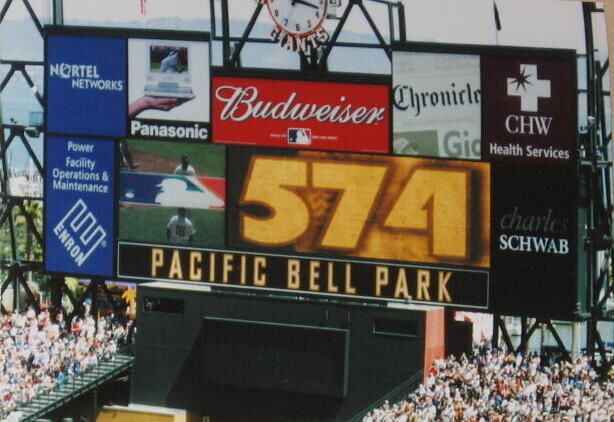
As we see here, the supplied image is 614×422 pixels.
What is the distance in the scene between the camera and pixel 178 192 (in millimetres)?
A: 16641

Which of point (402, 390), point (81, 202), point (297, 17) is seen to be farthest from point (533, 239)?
point (81, 202)

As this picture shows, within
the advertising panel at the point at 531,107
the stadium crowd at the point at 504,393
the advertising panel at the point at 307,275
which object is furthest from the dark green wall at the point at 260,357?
the advertising panel at the point at 531,107

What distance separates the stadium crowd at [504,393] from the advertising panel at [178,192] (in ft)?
9.31

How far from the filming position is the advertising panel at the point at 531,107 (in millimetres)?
15391

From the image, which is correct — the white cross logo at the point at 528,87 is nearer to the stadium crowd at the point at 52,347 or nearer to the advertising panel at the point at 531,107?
the advertising panel at the point at 531,107

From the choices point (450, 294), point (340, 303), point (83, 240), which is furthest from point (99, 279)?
point (450, 294)

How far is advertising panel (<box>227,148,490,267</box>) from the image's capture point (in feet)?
51.8

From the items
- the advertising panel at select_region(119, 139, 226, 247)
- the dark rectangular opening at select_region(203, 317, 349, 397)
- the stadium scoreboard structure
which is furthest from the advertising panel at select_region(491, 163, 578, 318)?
the advertising panel at select_region(119, 139, 226, 247)

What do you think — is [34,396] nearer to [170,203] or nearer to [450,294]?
[170,203]

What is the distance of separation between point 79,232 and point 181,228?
4.05 ft

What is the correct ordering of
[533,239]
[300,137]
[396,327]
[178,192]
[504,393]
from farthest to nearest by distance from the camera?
[178,192]
[300,137]
[396,327]
[533,239]
[504,393]

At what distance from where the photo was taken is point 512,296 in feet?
51.4

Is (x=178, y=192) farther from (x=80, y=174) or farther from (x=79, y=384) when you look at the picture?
(x=79, y=384)

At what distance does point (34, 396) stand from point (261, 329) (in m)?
2.91
